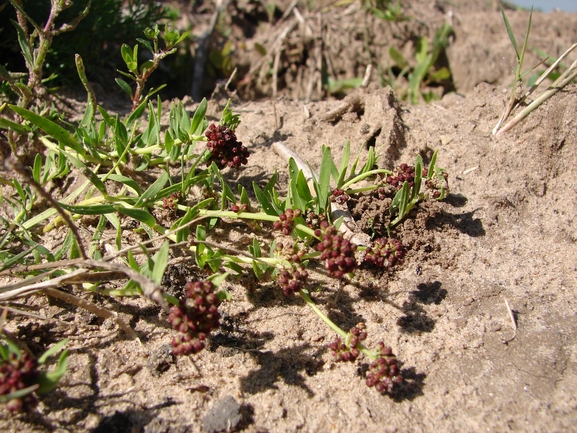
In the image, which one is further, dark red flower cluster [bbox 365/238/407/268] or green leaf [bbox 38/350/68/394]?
dark red flower cluster [bbox 365/238/407/268]

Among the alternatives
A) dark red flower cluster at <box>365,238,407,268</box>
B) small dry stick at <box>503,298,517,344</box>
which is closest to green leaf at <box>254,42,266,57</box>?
dark red flower cluster at <box>365,238,407,268</box>

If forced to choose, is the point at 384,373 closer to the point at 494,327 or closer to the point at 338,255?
the point at 338,255

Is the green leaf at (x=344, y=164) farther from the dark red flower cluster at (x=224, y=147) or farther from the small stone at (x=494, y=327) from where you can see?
the small stone at (x=494, y=327)

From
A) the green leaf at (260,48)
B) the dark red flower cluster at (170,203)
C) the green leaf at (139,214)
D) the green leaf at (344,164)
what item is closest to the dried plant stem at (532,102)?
the green leaf at (344,164)

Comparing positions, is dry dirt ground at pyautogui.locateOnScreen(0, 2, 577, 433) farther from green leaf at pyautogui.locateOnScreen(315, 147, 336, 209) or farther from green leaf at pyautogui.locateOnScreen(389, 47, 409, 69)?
green leaf at pyautogui.locateOnScreen(389, 47, 409, 69)

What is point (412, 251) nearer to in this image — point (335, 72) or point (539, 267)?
point (539, 267)

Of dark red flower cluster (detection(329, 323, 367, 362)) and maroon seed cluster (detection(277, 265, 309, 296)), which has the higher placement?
maroon seed cluster (detection(277, 265, 309, 296))

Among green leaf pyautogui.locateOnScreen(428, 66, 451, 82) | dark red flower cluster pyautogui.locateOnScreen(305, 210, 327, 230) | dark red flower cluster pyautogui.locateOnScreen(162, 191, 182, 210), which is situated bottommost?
dark red flower cluster pyautogui.locateOnScreen(162, 191, 182, 210)
